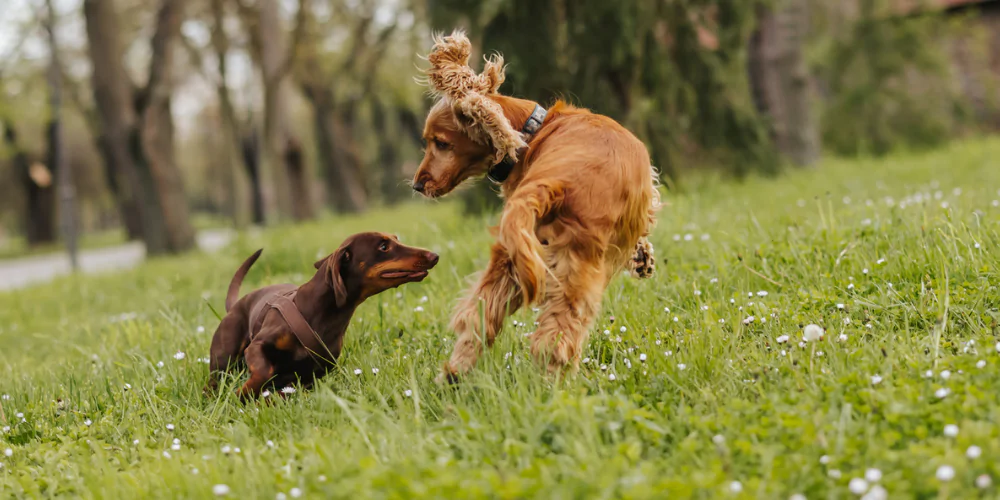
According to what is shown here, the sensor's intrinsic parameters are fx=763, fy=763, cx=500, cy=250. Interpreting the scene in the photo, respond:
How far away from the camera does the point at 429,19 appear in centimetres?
841

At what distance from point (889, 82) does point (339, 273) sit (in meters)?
14.4

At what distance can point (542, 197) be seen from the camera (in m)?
2.79

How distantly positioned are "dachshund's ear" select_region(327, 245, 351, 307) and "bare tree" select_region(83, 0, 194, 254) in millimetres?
11274

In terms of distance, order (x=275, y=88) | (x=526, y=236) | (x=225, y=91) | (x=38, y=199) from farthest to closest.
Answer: (x=38, y=199) < (x=225, y=91) < (x=275, y=88) < (x=526, y=236)

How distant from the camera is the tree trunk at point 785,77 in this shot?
40.3 feet

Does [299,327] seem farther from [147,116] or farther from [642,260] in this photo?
[147,116]

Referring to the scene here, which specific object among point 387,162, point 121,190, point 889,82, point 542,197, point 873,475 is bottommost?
point 387,162

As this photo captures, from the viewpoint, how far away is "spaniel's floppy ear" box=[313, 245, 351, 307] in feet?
11.3

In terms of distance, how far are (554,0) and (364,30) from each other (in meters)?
14.4

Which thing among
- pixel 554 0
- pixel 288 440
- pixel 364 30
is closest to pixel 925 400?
pixel 288 440

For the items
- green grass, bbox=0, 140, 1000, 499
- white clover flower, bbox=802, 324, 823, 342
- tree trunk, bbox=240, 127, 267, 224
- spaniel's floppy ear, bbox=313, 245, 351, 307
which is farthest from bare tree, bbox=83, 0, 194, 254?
white clover flower, bbox=802, 324, 823, 342

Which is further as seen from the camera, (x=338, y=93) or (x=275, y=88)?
(x=338, y=93)

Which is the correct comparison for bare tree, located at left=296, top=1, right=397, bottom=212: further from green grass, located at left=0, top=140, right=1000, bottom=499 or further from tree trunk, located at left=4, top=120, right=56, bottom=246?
green grass, located at left=0, top=140, right=1000, bottom=499

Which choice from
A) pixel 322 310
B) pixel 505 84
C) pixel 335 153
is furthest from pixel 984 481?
pixel 335 153
